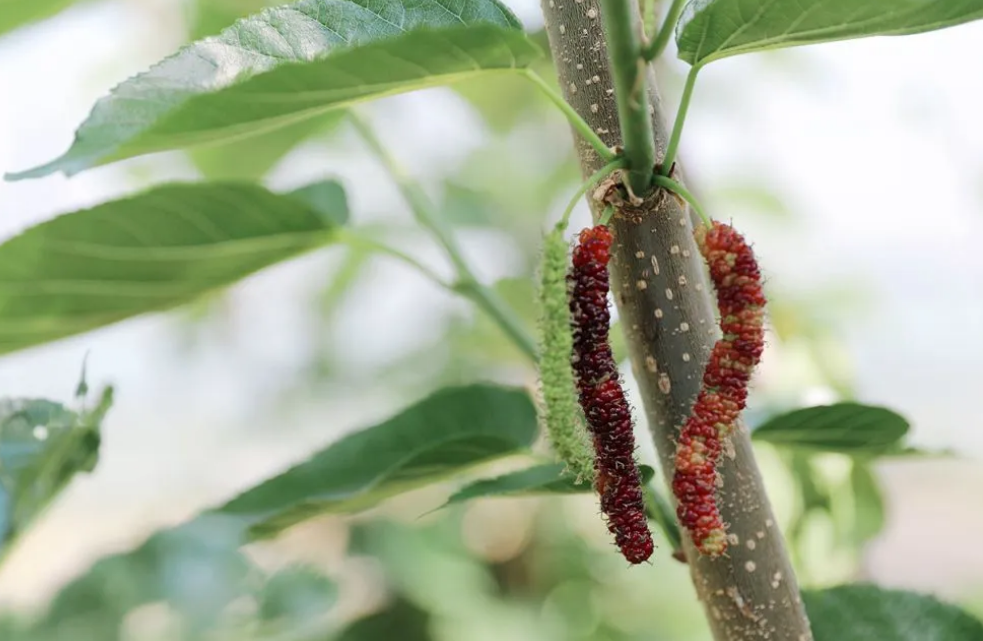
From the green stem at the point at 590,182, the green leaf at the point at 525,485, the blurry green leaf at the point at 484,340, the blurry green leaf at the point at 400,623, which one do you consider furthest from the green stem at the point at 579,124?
the blurry green leaf at the point at 400,623

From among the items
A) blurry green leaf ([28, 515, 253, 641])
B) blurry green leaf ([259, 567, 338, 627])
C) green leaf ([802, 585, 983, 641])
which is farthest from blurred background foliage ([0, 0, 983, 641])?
green leaf ([802, 585, 983, 641])

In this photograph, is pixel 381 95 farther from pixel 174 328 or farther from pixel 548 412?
pixel 174 328

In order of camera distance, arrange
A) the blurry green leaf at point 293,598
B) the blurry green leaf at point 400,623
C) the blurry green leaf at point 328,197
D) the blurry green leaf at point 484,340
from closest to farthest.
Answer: the blurry green leaf at point 328,197
the blurry green leaf at point 293,598
the blurry green leaf at point 484,340
the blurry green leaf at point 400,623

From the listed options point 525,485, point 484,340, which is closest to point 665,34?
point 525,485

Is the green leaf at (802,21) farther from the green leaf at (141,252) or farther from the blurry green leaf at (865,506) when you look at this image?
the blurry green leaf at (865,506)

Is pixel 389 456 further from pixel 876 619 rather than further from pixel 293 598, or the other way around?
pixel 293 598

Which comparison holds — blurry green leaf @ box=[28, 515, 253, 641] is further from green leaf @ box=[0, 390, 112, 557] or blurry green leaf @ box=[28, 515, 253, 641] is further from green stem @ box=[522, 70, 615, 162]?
green stem @ box=[522, 70, 615, 162]
